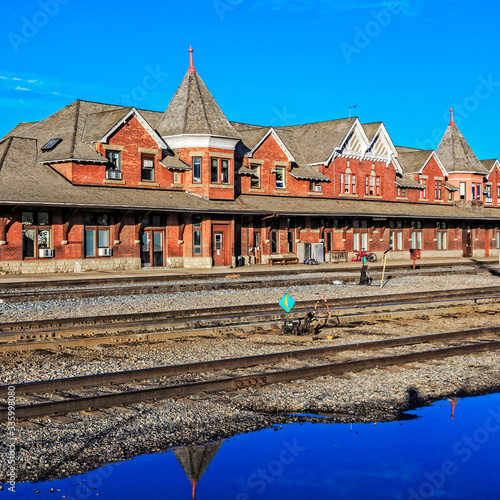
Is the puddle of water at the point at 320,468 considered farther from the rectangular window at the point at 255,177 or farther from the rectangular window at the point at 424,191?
the rectangular window at the point at 424,191

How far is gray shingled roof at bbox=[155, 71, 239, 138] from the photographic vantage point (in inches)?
1483

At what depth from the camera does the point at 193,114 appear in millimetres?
38250

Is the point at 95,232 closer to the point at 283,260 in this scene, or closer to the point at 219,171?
the point at 219,171

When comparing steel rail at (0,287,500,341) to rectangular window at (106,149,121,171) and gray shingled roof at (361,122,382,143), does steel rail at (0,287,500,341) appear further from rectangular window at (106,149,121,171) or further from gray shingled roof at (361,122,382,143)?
gray shingled roof at (361,122,382,143)

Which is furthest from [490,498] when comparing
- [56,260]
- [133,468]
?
[56,260]

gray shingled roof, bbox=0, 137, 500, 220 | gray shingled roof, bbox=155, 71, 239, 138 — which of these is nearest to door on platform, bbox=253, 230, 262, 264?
gray shingled roof, bbox=0, 137, 500, 220

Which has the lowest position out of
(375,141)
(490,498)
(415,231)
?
(490,498)

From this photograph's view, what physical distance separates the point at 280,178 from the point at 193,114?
7.76 metres

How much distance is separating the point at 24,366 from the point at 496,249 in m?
52.9

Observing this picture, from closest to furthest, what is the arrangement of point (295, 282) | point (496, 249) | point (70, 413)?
point (70, 413) → point (295, 282) → point (496, 249)

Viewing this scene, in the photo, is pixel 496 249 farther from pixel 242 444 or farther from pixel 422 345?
pixel 242 444

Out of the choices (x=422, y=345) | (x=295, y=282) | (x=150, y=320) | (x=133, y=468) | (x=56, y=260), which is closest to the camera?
(x=133, y=468)

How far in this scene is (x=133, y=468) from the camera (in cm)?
679

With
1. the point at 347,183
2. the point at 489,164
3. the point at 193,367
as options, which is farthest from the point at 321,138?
the point at 193,367
